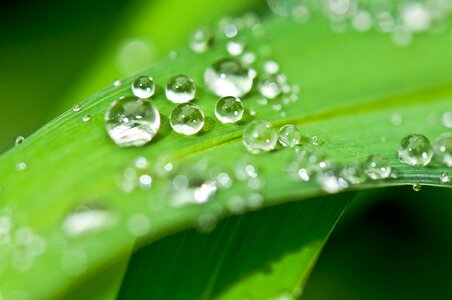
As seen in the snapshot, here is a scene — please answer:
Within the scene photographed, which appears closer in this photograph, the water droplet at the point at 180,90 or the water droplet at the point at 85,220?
the water droplet at the point at 85,220

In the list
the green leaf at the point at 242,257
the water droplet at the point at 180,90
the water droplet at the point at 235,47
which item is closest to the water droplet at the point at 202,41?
the water droplet at the point at 235,47

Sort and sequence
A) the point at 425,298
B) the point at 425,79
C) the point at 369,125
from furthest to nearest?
1. the point at 425,298
2. the point at 425,79
3. the point at 369,125

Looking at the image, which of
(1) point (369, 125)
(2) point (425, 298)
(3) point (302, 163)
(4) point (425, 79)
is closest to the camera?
(3) point (302, 163)

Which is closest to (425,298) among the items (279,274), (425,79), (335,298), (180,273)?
(335,298)

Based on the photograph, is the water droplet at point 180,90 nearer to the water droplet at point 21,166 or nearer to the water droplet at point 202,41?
the water droplet at point 202,41

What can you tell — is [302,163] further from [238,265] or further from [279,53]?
[279,53]

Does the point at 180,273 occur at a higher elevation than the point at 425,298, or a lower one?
lower

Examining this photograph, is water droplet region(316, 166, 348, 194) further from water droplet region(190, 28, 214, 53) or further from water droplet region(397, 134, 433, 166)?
water droplet region(190, 28, 214, 53)
